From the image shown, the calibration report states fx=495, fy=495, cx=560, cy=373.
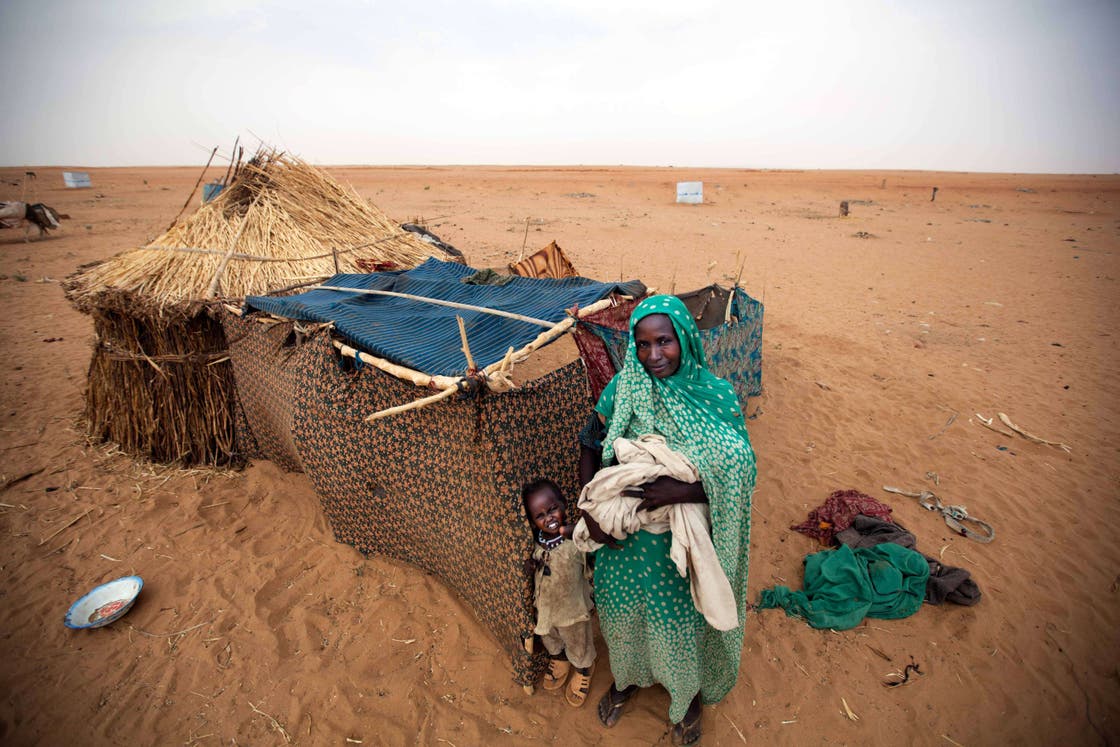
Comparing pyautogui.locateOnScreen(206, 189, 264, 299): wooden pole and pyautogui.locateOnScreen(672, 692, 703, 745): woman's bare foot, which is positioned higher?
pyautogui.locateOnScreen(206, 189, 264, 299): wooden pole

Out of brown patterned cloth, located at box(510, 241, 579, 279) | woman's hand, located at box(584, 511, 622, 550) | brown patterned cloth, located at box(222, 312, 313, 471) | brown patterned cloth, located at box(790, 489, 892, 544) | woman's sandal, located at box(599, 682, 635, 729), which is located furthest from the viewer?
brown patterned cloth, located at box(510, 241, 579, 279)

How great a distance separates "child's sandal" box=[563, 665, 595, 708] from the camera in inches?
101

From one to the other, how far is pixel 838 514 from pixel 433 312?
11.1 ft

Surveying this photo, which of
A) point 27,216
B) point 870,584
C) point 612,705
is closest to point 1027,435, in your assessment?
point 870,584

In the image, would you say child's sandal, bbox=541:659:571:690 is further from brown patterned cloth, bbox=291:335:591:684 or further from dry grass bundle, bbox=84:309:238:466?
dry grass bundle, bbox=84:309:238:466

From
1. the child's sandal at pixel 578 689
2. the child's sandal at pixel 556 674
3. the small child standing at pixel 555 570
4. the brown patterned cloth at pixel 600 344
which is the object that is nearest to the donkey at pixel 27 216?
the brown patterned cloth at pixel 600 344

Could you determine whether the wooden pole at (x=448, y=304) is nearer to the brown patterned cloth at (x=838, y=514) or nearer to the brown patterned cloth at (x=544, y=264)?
the brown patterned cloth at (x=838, y=514)

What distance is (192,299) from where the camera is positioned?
3.97 metres

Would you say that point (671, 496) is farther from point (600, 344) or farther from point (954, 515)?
point (954, 515)

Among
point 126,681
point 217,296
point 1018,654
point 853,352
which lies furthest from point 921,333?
point 126,681

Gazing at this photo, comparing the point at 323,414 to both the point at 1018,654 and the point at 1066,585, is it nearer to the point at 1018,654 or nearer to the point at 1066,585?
the point at 1018,654

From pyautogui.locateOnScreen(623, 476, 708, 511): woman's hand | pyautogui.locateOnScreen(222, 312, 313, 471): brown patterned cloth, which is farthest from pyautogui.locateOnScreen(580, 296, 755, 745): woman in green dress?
pyautogui.locateOnScreen(222, 312, 313, 471): brown patterned cloth

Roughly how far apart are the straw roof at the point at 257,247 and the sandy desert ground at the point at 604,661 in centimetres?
161

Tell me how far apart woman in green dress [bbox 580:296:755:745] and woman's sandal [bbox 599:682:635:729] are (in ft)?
0.85
